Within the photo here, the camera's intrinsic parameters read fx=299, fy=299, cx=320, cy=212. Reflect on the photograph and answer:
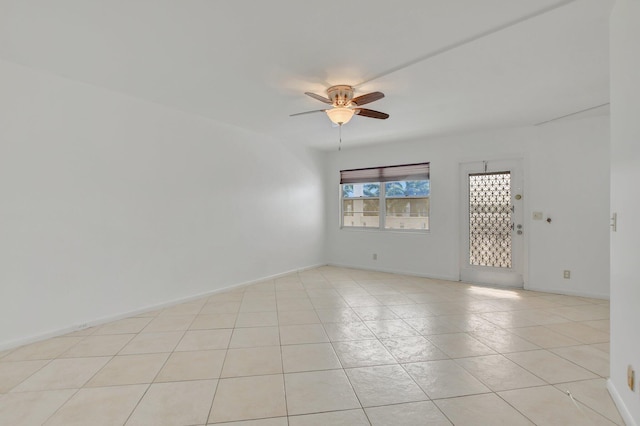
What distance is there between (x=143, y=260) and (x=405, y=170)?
439 centimetres

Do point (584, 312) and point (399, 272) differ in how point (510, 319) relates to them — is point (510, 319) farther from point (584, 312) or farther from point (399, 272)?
point (399, 272)

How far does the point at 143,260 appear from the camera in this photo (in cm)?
342

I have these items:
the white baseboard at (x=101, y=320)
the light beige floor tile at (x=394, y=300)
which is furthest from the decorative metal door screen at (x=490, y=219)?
the white baseboard at (x=101, y=320)

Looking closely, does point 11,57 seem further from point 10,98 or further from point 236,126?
point 236,126

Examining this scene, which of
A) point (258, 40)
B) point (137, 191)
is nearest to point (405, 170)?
point (258, 40)

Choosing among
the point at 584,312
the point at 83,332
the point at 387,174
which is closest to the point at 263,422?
the point at 83,332

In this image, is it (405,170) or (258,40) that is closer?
(258,40)

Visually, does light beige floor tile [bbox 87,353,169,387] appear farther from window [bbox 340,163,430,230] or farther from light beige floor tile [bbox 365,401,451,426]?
window [bbox 340,163,430,230]

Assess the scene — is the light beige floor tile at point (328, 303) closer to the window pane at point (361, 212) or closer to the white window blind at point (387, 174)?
the window pane at point (361, 212)

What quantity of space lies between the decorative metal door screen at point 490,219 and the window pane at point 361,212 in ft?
5.70

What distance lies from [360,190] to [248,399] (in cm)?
481

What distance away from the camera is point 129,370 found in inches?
86.4

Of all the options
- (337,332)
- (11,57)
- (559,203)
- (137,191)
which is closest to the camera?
(11,57)

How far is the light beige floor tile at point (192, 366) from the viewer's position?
2.11m
